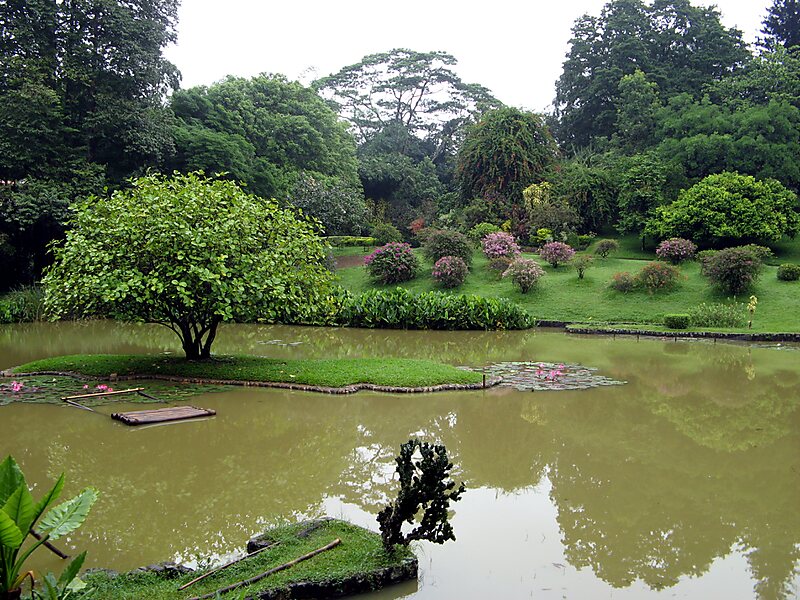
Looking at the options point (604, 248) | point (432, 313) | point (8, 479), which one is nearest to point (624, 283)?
point (604, 248)

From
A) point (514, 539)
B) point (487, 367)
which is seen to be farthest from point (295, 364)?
point (514, 539)

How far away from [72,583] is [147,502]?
8.00ft

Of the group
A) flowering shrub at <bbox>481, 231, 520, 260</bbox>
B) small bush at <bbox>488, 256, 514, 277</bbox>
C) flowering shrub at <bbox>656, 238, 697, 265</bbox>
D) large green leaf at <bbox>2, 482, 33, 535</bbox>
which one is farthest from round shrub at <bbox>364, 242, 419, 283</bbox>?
large green leaf at <bbox>2, 482, 33, 535</bbox>

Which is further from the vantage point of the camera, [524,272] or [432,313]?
[524,272]

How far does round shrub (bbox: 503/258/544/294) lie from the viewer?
22.5m

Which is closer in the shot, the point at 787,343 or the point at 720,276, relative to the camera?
the point at 787,343

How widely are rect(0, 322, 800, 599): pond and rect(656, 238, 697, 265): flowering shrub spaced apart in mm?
11623

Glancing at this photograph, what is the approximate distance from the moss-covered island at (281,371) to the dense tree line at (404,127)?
1155cm

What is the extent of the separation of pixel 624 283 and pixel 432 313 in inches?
264

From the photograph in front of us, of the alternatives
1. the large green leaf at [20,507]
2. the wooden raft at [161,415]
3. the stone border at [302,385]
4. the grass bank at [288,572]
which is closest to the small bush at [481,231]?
the stone border at [302,385]

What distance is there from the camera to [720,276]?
67.2 ft

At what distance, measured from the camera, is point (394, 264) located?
25.2 metres

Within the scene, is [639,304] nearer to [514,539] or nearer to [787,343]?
[787,343]

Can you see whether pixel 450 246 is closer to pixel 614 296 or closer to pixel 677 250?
pixel 614 296
